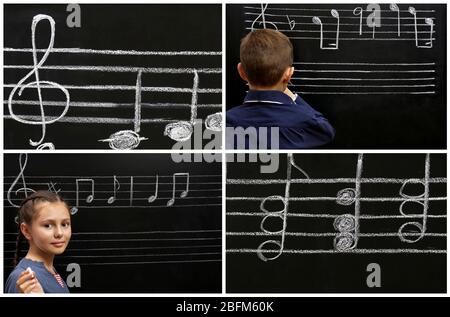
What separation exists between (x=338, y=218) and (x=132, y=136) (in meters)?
1.04

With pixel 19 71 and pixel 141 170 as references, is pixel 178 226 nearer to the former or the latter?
pixel 141 170

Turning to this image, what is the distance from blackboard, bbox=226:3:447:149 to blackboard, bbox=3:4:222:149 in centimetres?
16

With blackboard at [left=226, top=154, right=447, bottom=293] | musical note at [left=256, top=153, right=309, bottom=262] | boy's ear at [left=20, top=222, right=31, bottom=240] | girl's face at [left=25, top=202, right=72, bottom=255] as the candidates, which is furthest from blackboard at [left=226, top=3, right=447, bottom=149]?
boy's ear at [left=20, top=222, right=31, bottom=240]

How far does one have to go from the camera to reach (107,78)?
182 inches

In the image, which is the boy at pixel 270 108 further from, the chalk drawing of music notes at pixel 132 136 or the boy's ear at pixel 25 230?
the boy's ear at pixel 25 230

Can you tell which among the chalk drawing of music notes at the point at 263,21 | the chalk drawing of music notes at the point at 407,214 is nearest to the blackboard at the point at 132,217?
the chalk drawing of music notes at the point at 263,21

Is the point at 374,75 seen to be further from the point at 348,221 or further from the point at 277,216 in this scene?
the point at 277,216

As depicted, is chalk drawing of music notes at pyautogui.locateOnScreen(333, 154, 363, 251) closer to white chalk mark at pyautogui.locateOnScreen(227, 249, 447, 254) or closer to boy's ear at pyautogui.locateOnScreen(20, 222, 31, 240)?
white chalk mark at pyautogui.locateOnScreen(227, 249, 447, 254)

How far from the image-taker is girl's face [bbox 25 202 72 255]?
4590mm

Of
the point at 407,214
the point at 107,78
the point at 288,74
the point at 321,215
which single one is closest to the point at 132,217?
the point at 107,78

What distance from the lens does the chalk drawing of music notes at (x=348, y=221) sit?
4656 mm

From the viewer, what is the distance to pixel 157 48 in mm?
4629

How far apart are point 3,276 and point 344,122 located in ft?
5.81
